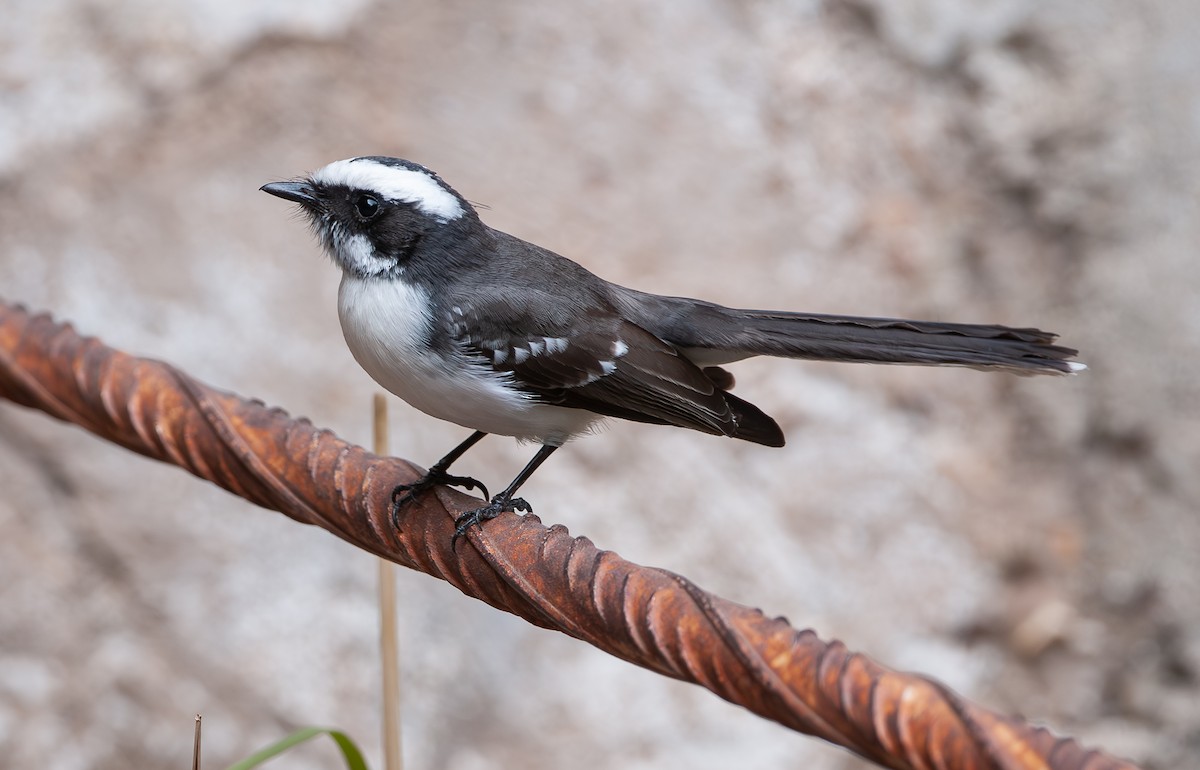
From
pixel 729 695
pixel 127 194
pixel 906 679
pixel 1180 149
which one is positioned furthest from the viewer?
pixel 1180 149

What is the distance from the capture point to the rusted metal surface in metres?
1.13

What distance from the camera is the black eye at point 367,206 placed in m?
2.57

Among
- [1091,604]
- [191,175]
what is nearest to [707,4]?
[191,175]

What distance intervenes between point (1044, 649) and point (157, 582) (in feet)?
9.51

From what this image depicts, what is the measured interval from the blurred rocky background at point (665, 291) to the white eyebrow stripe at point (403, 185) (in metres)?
1.58

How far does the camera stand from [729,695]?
1.30 meters

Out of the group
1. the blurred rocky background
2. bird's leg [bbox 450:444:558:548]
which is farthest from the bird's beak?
the blurred rocky background

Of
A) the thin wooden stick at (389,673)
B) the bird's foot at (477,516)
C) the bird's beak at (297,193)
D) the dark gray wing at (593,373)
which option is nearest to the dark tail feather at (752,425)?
the dark gray wing at (593,373)

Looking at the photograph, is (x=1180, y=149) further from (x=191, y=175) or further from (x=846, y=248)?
(x=191, y=175)

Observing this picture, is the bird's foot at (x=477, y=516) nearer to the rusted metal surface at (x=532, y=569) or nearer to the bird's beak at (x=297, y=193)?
the rusted metal surface at (x=532, y=569)

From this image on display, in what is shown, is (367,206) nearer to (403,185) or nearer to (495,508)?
(403,185)

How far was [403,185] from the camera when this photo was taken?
2531mm

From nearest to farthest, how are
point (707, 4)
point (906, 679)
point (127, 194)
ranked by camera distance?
point (906, 679) → point (127, 194) → point (707, 4)

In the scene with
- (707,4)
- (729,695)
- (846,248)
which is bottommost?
(729,695)
